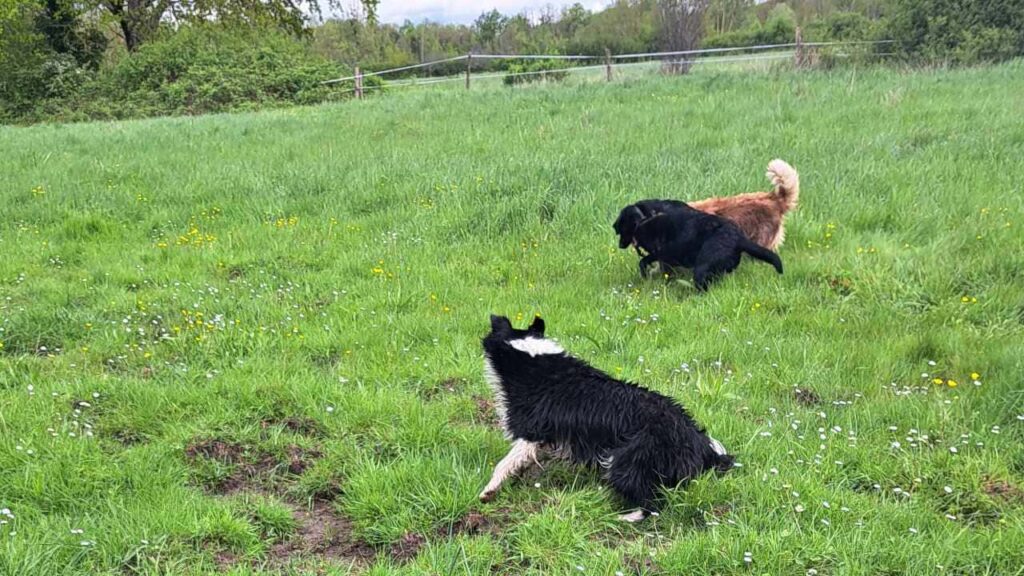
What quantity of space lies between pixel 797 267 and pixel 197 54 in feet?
98.9

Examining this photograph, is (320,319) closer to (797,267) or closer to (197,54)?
(797,267)

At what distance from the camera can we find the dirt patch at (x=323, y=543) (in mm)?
2846

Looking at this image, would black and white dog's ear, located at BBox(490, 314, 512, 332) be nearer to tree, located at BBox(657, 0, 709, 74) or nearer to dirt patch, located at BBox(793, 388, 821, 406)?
dirt patch, located at BBox(793, 388, 821, 406)

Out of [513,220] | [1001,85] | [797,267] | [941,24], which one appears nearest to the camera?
[797,267]

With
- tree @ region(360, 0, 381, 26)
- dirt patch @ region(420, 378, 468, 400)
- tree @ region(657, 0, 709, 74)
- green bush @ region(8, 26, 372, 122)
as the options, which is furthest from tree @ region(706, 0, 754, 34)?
dirt patch @ region(420, 378, 468, 400)

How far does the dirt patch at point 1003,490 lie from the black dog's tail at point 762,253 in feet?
7.69

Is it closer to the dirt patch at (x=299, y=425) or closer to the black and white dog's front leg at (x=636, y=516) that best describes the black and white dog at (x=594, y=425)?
the black and white dog's front leg at (x=636, y=516)

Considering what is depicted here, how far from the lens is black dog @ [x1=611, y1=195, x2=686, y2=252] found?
→ 586 cm

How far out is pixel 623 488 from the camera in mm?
3002

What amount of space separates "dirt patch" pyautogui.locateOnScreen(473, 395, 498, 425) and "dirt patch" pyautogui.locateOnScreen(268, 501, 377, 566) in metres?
1.01

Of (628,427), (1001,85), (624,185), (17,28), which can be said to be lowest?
(628,427)

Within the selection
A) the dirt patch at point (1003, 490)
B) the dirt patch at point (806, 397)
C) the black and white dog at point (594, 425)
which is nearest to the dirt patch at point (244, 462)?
the black and white dog at point (594, 425)

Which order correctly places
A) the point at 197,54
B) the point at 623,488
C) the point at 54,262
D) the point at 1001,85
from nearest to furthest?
the point at 623,488 → the point at 54,262 → the point at 1001,85 → the point at 197,54

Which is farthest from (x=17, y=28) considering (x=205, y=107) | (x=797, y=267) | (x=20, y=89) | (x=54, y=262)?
(x=797, y=267)
